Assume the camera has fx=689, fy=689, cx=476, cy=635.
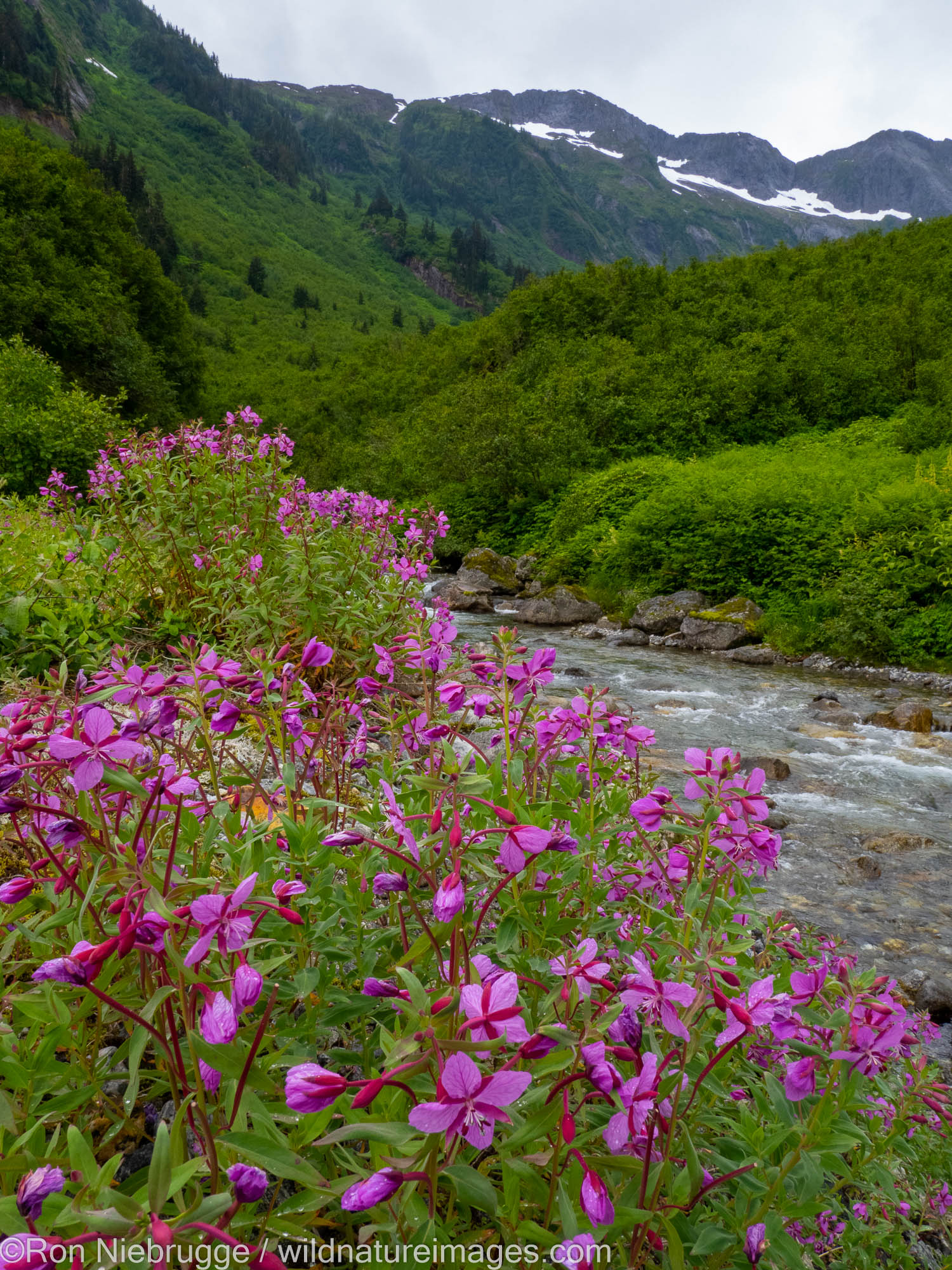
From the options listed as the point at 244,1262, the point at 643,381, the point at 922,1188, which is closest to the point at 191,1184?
the point at 244,1262

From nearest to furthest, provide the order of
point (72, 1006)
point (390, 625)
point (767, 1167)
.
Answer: point (767, 1167)
point (72, 1006)
point (390, 625)

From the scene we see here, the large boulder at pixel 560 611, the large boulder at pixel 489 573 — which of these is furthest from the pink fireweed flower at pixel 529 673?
the large boulder at pixel 489 573

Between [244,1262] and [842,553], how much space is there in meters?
14.4

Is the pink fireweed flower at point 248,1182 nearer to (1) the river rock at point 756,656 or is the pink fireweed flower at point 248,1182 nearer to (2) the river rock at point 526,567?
(1) the river rock at point 756,656

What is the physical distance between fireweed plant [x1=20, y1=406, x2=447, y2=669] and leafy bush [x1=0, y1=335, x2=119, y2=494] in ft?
27.9

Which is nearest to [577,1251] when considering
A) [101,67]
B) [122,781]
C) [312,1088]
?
[312,1088]

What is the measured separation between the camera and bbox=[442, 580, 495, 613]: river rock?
1666 cm

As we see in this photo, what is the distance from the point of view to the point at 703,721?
28.9 ft

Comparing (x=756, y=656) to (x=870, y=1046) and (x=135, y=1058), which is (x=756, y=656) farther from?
(x=135, y=1058)

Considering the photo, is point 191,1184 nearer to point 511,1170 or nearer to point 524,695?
point 511,1170

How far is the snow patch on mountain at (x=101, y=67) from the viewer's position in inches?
4123

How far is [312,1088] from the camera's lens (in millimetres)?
789

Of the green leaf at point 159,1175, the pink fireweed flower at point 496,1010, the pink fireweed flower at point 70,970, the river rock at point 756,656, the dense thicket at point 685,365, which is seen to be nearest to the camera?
the green leaf at point 159,1175

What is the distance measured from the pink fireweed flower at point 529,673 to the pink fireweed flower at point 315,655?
0.45m
